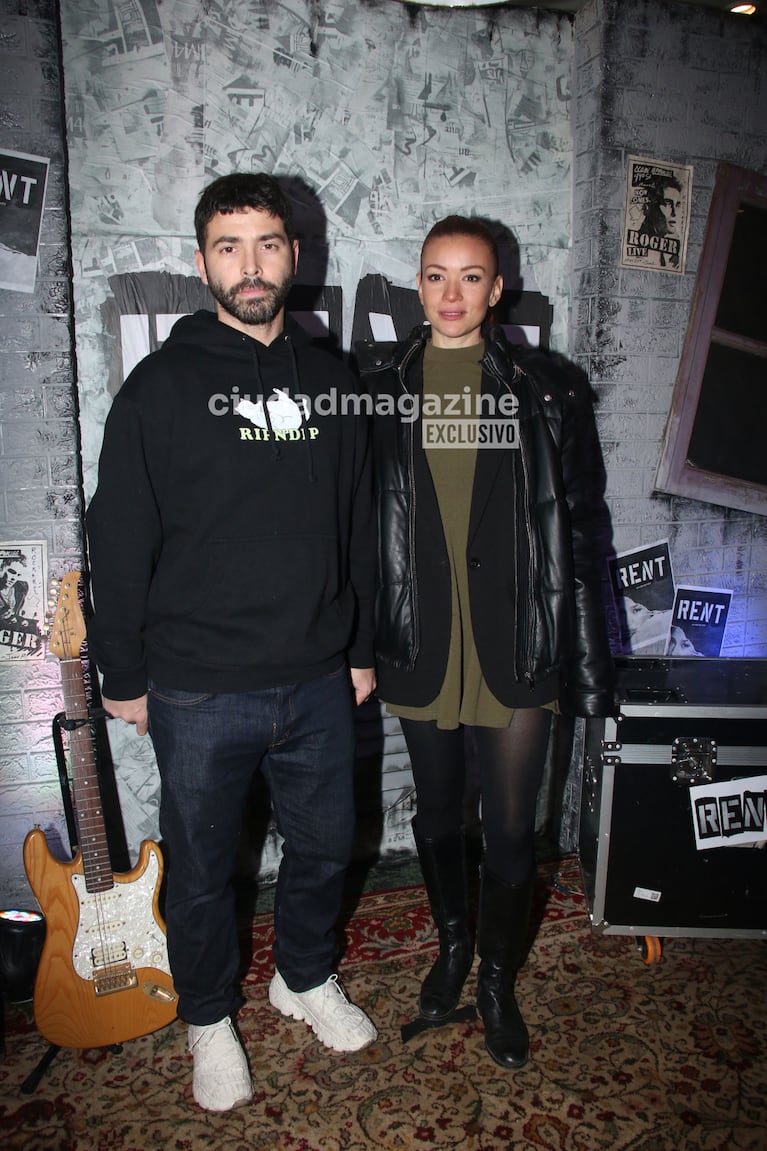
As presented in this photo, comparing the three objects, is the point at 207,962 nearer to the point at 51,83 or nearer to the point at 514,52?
the point at 51,83

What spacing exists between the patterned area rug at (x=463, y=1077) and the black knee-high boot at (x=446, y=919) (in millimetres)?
78

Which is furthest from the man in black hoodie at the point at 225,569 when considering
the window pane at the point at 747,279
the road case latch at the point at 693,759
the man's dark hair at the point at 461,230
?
the window pane at the point at 747,279

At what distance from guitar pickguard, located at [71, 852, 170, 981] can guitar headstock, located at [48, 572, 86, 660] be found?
60cm

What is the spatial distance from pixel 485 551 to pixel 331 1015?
129cm

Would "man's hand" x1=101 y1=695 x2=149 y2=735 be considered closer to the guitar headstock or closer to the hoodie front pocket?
the hoodie front pocket

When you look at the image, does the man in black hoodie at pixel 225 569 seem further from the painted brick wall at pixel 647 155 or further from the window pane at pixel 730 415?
the window pane at pixel 730 415

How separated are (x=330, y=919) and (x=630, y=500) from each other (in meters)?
1.72

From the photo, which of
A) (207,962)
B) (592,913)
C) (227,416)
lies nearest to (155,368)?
(227,416)

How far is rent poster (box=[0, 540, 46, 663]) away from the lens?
7.39 feet

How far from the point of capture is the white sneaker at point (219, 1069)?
1875 millimetres

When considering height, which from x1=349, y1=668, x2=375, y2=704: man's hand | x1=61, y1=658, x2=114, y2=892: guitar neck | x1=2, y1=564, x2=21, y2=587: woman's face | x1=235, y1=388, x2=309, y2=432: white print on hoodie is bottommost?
x1=61, y1=658, x2=114, y2=892: guitar neck

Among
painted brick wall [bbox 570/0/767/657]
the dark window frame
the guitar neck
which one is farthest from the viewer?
the dark window frame

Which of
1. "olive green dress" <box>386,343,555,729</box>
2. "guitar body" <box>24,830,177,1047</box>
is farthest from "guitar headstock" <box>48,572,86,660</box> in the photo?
"olive green dress" <box>386,343,555,729</box>

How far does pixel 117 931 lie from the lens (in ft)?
6.88
